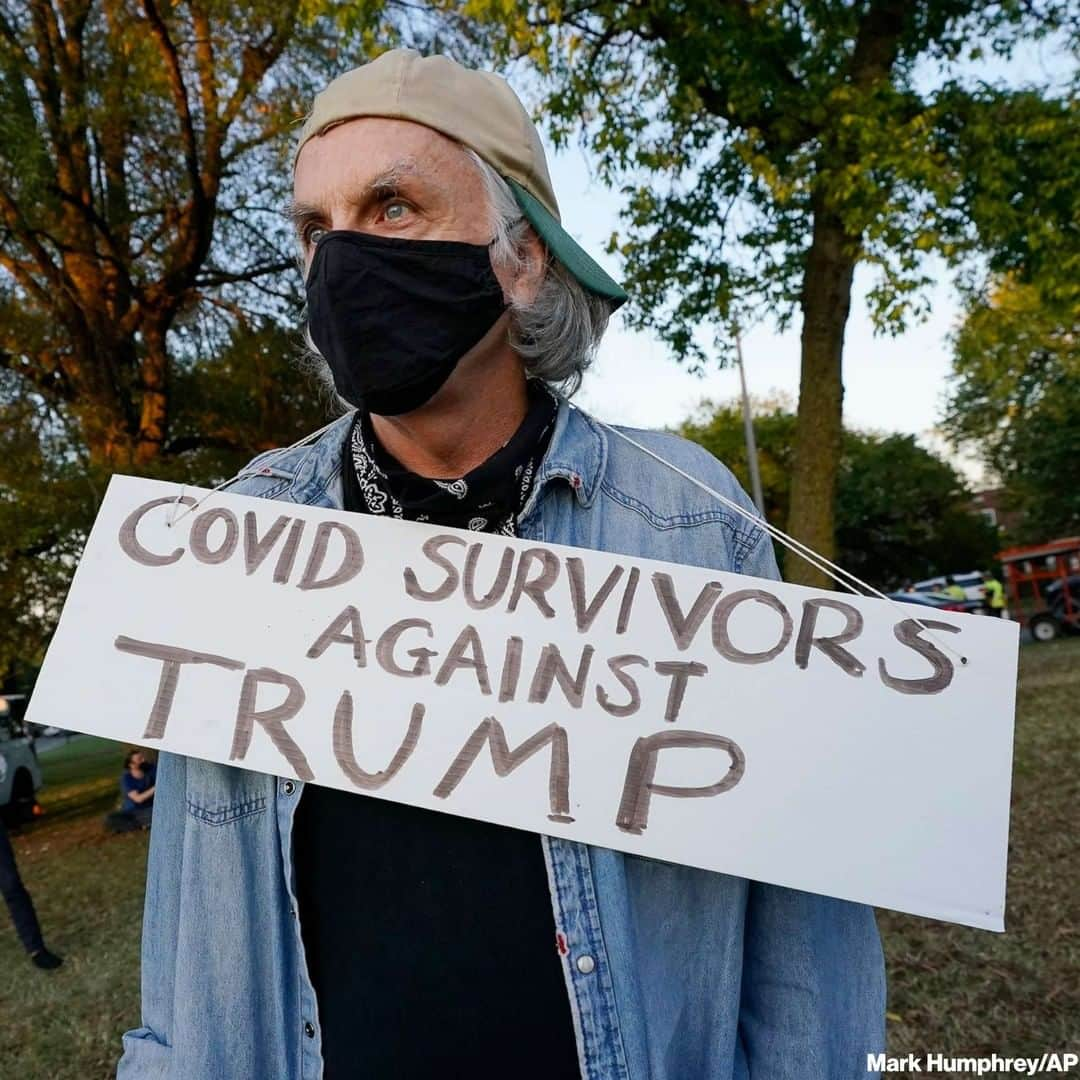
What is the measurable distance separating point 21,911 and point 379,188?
5.35m

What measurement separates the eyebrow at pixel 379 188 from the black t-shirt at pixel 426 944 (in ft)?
2.82

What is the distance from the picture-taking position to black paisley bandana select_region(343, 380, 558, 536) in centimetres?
133

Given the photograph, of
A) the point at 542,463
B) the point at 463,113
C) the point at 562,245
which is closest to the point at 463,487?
the point at 542,463

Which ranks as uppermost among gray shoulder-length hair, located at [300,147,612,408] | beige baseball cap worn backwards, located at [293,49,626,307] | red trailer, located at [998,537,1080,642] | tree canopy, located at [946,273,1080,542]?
tree canopy, located at [946,273,1080,542]

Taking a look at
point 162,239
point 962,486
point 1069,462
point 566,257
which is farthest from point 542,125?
point 962,486

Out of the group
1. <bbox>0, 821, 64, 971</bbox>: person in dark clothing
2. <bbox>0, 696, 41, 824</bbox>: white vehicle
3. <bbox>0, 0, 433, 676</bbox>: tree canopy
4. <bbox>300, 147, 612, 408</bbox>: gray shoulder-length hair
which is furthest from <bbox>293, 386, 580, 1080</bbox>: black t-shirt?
<bbox>0, 696, 41, 824</bbox>: white vehicle

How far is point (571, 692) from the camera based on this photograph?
1236mm

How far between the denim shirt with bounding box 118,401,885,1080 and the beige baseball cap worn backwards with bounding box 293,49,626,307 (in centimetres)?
94

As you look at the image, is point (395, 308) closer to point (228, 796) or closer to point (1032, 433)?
point (228, 796)

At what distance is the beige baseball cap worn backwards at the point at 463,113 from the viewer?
1.27 metres

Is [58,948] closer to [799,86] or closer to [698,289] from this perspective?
[698,289]

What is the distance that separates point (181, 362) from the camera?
10523 mm
